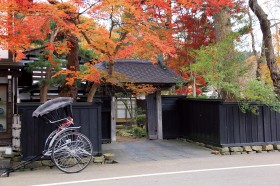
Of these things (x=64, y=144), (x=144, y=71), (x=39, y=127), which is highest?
(x=144, y=71)

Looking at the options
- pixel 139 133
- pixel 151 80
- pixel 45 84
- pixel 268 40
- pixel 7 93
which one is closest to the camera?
pixel 7 93

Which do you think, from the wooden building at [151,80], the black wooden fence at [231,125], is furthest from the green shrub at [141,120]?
the black wooden fence at [231,125]

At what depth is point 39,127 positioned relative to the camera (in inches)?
349

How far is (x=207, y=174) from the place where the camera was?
7242 mm

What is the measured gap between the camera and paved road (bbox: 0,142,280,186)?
651cm

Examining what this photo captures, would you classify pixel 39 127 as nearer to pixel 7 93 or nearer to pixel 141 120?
pixel 7 93

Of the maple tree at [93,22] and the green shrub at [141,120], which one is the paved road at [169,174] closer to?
the maple tree at [93,22]

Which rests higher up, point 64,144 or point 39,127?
point 39,127

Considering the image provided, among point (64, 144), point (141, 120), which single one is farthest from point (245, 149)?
point (141, 120)

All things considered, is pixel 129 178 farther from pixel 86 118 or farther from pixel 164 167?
pixel 86 118

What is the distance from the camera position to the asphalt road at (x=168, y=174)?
21.3 feet

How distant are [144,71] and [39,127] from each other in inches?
258

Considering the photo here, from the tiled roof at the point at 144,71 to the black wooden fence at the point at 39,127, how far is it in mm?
3934

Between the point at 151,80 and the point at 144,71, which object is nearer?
the point at 151,80
